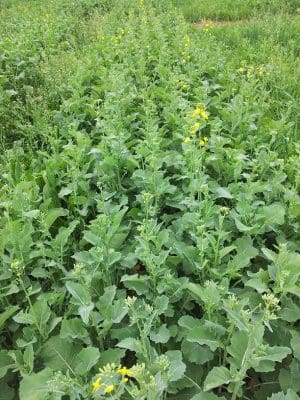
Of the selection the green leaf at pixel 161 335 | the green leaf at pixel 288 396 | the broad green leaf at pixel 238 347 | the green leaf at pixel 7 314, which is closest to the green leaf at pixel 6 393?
the green leaf at pixel 7 314

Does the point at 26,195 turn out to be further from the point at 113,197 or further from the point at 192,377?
the point at 192,377

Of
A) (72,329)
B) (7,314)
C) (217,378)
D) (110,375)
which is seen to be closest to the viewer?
(110,375)

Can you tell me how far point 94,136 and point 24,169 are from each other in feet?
2.49

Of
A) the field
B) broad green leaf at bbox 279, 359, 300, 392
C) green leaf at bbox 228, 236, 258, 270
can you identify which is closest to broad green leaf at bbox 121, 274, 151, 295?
the field

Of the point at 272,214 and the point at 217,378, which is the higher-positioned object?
the point at 272,214

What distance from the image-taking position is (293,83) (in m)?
5.64

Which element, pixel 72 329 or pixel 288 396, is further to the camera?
pixel 72 329

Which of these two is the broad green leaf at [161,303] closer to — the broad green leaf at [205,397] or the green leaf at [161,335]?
the green leaf at [161,335]

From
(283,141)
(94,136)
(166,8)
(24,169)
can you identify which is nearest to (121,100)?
(94,136)

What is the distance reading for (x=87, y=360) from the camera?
84.7 inches

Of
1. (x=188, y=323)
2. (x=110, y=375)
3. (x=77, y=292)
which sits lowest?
(x=188, y=323)

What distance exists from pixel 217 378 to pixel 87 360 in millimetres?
622

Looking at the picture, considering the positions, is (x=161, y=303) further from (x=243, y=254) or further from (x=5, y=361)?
(x=5, y=361)

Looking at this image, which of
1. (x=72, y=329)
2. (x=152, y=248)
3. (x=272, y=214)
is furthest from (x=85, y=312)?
(x=272, y=214)
